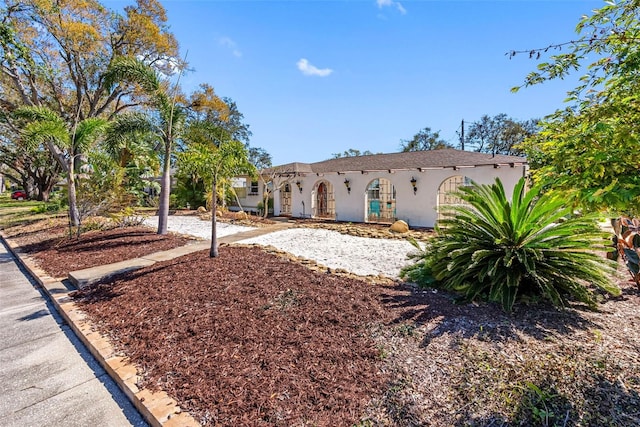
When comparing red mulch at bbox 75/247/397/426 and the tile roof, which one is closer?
red mulch at bbox 75/247/397/426

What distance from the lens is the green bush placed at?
11.5ft

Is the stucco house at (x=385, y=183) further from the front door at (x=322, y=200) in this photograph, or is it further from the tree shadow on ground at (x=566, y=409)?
the tree shadow on ground at (x=566, y=409)

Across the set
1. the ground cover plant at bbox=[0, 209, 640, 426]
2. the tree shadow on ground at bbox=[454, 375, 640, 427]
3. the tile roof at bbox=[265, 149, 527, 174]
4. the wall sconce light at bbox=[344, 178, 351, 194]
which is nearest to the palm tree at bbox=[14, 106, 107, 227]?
the ground cover plant at bbox=[0, 209, 640, 426]

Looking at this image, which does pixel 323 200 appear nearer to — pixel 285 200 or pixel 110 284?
pixel 285 200

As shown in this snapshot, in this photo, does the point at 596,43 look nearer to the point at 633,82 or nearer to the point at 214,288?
the point at 633,82

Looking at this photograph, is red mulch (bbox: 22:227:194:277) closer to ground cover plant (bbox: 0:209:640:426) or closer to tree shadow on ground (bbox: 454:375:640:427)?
ground cover plant (bbox: 0:209:640:426)

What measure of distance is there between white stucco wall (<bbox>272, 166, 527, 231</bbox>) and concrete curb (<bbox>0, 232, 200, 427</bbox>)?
10.8 meters

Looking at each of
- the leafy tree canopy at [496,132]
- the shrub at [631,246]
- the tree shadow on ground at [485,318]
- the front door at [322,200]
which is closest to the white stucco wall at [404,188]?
the front door at [322,200]

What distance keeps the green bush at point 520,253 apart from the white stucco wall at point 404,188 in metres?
7.79

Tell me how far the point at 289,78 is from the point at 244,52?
137 inches

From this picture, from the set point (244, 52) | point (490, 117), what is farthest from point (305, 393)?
point (490, 117)

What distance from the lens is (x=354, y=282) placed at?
4703mm

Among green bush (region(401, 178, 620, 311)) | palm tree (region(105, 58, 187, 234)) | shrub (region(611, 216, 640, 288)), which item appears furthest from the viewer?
palm tree (region(105, 58, 187, 234))

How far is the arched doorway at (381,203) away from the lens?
57.2 ft
